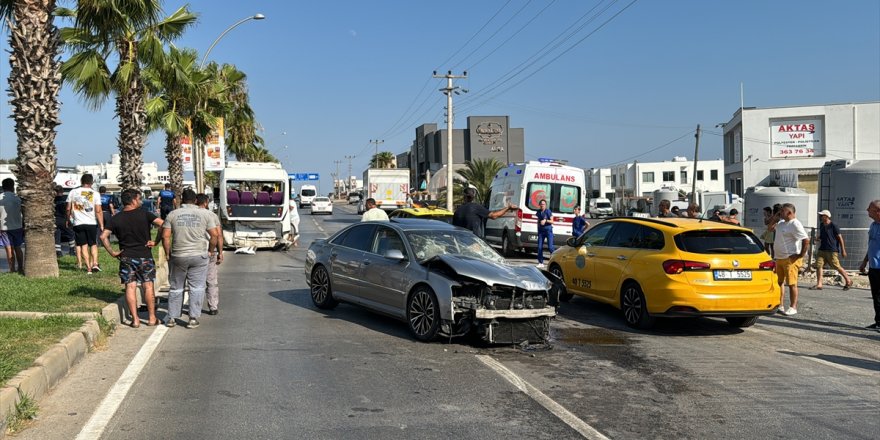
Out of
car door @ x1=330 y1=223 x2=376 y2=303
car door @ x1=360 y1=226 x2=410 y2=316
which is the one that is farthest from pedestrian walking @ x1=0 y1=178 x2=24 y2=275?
car door @ x1=360 y1=226 x2=410 y2=316

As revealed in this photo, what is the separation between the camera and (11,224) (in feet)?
43.1

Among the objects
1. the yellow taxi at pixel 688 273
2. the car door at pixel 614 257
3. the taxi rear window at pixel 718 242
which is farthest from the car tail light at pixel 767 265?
the car door at pixel 614 257

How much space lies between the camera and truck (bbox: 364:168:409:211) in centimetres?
4270

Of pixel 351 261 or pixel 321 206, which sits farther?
pixel 321 206

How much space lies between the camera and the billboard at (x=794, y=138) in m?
51.1

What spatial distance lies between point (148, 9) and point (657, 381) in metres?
13.1

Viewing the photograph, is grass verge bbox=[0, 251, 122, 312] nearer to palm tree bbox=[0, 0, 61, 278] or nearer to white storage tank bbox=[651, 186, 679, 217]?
palm tree bbox=[0, 0, 61, 278]

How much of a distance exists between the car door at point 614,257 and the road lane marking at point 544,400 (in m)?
3.12

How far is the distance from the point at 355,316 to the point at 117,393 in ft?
14.4

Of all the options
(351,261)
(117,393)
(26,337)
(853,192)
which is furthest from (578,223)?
(117,393)

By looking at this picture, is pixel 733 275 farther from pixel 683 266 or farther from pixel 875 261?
pixel 875 261

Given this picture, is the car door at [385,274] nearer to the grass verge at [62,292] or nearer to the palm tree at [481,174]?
the grass verge at [62,292]

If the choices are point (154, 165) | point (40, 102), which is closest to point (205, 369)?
point (40, 102)

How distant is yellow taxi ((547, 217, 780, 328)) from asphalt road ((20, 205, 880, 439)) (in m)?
0.37
